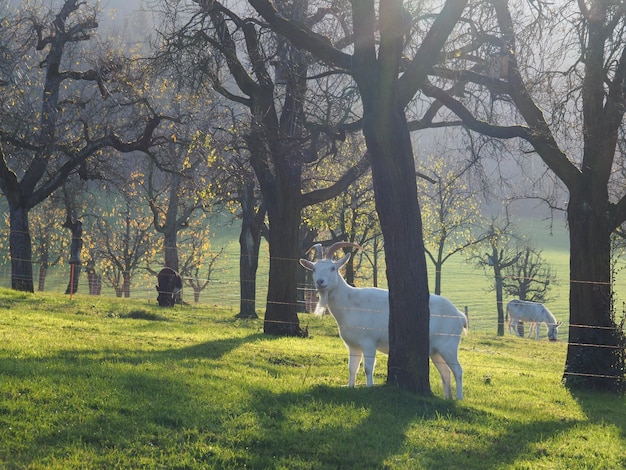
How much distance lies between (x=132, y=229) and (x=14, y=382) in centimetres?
5087

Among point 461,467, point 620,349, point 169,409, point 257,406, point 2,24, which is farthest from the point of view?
A: point 2,24

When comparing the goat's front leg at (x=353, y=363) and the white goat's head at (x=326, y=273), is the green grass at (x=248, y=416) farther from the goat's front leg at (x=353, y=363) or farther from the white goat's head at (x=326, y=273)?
the white goat's head at (x=326, y=273)

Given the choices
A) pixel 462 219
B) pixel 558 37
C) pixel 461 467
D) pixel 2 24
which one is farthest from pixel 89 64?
pixel 462 219

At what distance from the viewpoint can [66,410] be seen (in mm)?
7805

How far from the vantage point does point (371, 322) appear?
1280 cm

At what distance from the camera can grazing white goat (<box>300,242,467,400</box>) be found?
12.4 metres

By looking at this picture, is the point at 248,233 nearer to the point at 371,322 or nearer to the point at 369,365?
the point at 371,322

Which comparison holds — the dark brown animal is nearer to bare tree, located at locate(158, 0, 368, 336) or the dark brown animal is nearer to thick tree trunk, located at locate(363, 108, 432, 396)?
bare tree, located at locate(158, 0, 368, 336)

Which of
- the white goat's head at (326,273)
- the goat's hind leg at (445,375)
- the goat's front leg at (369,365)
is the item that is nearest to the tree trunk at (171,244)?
the white goat's head at (326,273)

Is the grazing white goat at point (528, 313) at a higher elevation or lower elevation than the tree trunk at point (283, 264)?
lower

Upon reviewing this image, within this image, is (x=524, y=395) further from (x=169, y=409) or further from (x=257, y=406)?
(x=169, y=409)

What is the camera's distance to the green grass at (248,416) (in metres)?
7.07

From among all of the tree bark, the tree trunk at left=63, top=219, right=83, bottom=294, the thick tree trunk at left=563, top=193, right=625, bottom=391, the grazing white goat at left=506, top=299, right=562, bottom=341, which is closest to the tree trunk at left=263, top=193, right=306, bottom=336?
the thick tree trunk at left=563, top=193, right=625, bottom=391

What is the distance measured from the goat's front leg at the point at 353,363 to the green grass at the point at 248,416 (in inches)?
13.4
